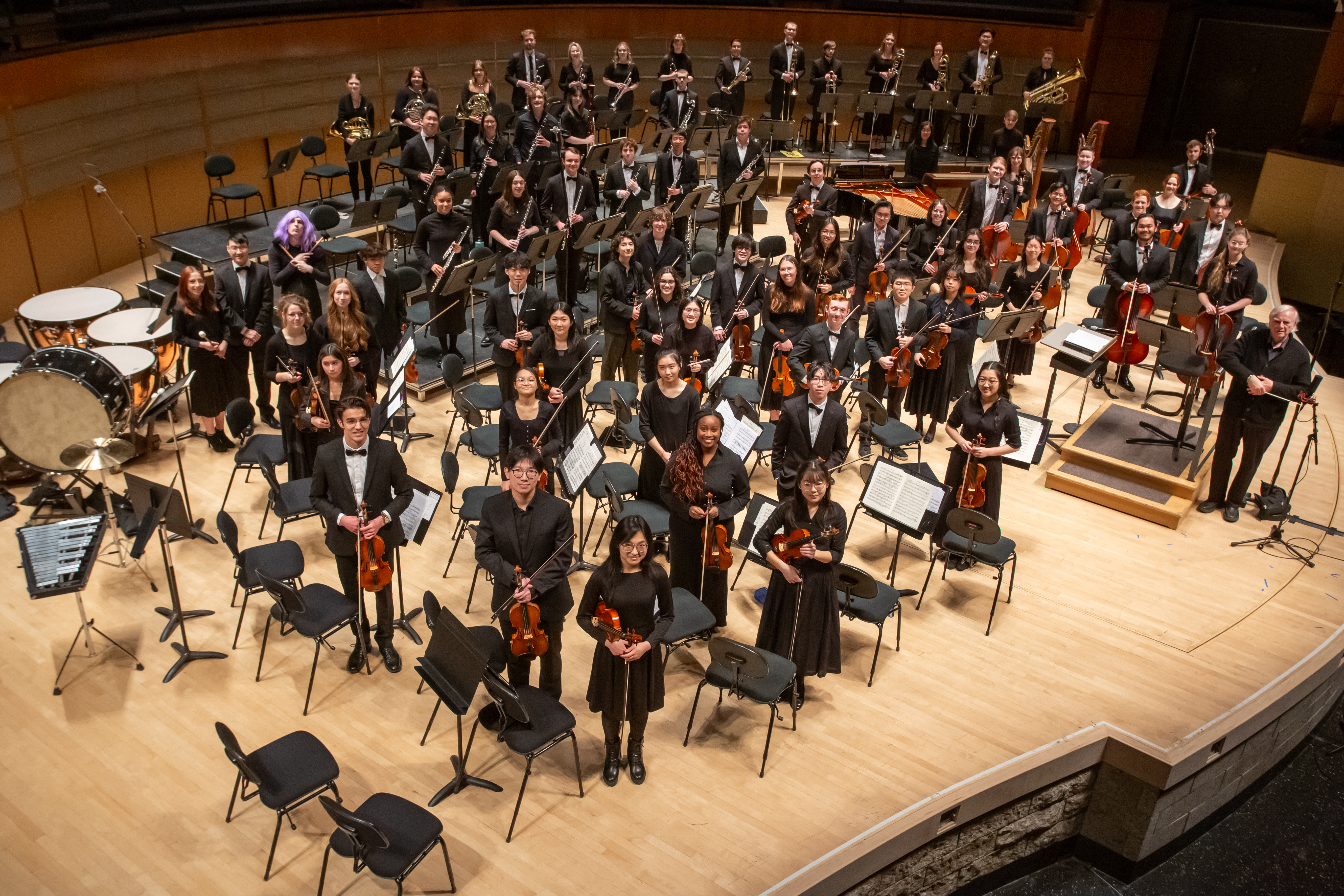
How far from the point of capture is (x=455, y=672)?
4.78 m

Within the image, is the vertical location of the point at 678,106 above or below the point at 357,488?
above

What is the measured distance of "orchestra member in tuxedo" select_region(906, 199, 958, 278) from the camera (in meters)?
9.07

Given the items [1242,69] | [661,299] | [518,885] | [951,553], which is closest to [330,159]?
[661,299]

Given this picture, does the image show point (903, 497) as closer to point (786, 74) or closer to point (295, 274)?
point (295, 274)

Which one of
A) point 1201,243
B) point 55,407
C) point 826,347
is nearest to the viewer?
point 55,407

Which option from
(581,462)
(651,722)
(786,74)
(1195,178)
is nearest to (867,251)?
(581,462)

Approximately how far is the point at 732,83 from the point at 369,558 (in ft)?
32.4

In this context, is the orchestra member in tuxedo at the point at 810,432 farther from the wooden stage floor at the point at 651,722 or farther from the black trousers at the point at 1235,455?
the black trousers at the point at 1235,455

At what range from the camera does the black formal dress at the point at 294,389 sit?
21.7 ft

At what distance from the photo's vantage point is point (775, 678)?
5.12 meters

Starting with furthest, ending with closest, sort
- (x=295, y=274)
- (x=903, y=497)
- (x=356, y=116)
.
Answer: (x=356, y=116) → (x=295, y=274) → (x=903, y=497)

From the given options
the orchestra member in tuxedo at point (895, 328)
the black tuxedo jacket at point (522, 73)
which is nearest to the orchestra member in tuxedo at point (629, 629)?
the orchestra member in tuxedo at point (895, 328)

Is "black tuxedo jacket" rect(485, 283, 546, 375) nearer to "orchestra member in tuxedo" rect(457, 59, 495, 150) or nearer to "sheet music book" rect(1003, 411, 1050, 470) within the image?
"sheet music book" rect(1003, 411, 1050, 470)

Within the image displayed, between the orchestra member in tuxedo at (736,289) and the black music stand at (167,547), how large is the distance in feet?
12.8
